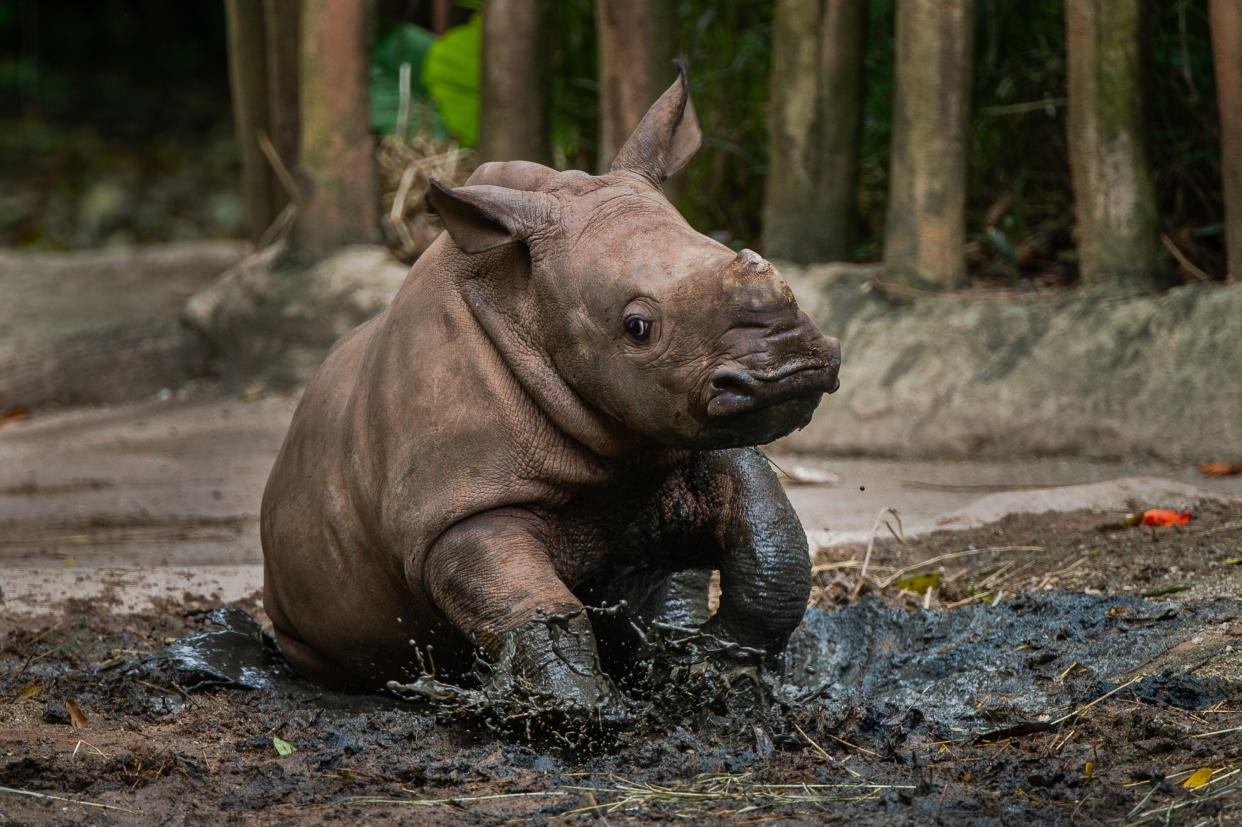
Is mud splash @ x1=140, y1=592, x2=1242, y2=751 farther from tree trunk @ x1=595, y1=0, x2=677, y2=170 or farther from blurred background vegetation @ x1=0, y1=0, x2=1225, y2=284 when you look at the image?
tree trunk @ x1=595, y1=0, x2=677, y2=170

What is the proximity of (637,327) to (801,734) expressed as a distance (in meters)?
0.88

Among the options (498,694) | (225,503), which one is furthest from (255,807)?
(225,503)

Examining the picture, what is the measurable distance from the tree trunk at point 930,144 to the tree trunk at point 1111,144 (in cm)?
47

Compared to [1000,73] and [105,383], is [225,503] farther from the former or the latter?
[1000,73]

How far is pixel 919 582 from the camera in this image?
4.60 m

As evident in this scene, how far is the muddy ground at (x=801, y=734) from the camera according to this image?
2684 mm

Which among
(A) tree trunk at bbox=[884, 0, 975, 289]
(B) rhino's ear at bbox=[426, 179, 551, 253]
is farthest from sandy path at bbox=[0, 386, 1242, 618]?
(B) rhino's ear at bbox=[426, 179, 551, 253]

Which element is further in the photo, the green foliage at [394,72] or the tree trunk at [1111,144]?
the green foliage at [394,72]

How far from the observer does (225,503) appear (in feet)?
21.2

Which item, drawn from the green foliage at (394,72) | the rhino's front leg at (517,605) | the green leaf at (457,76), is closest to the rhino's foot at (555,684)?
the rhino's front leg at (517,605)

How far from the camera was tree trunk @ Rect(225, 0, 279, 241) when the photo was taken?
8992 millimetres

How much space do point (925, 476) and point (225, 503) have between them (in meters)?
2.92

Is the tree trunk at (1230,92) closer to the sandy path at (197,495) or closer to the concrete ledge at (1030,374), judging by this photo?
the concrete ledge at (1030,374)

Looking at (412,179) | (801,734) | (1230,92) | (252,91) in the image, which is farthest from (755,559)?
(252,91)
